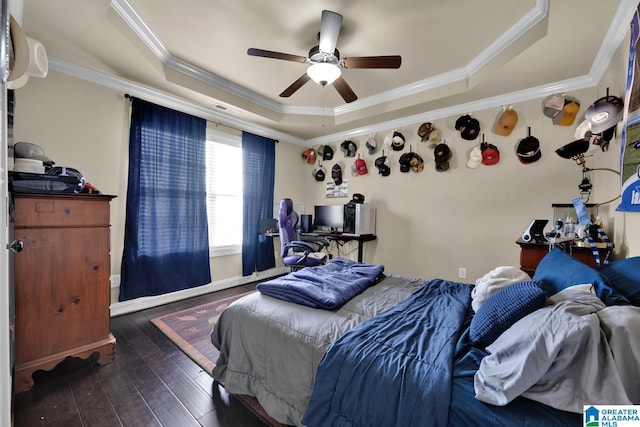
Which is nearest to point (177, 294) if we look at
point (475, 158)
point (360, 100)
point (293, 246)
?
point (293, 246)

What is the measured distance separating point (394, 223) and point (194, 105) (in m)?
3.09

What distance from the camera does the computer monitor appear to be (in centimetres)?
407

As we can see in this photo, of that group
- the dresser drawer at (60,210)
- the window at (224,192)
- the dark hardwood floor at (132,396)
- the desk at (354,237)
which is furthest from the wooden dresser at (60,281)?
the desk at (354,237)

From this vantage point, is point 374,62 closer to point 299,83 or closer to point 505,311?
point 299,83

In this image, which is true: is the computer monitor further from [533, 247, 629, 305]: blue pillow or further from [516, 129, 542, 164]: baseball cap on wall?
[533, 247, 629, 305]: blue pillow

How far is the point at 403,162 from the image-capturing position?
3629 millimetres

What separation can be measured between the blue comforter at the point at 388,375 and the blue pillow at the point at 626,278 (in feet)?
2.03

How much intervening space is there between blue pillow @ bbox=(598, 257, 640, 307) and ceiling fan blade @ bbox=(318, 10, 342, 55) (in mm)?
2115

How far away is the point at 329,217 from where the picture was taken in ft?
13.8

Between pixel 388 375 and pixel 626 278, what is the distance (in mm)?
1125

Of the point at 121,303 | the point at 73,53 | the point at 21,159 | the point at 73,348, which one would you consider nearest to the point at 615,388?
the point at 73,348

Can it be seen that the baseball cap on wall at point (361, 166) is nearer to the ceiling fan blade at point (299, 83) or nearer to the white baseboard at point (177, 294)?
the ceiling fan blade at point (299, 83)

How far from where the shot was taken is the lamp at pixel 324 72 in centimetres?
208

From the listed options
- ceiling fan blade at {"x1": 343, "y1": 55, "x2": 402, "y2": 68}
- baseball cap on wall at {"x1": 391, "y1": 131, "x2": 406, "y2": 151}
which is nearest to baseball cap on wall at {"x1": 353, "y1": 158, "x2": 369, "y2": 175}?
baseball cap on wall at {"x1": 391, "y1": 131, "x2": 406, "y2": 151}
